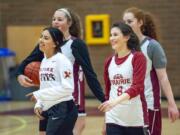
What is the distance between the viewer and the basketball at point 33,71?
5.83 m

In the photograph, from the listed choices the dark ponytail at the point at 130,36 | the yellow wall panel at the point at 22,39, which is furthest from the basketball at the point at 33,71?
the yellow wall panel at the point at 22,39

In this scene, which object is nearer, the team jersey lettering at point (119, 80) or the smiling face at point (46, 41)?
the team jersey lettering at point (119, 80)

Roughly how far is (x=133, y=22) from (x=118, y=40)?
66cm

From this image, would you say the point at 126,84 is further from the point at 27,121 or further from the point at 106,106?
the point at 27,121

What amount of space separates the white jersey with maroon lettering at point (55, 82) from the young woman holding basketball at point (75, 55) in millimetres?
439

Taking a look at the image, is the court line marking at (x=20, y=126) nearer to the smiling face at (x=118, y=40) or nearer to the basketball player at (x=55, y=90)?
the basketball player at (x=55, y=90)

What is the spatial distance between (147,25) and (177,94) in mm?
9062

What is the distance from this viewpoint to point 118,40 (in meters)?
4.99

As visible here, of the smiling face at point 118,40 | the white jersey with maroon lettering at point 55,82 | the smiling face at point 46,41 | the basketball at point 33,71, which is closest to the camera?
the smiling face at point 118,40

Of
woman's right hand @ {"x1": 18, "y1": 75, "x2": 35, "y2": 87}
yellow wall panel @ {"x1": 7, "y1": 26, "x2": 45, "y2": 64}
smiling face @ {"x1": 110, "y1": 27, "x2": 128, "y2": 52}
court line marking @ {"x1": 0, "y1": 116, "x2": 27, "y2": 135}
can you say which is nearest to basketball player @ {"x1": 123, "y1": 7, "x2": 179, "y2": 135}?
smiling face @ {"x1": 110, "y1": 27, "x2": 128, "y2": 52}

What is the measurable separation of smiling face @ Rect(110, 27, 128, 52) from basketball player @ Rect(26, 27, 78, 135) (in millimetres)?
581

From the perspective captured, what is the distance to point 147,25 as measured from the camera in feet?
18.6

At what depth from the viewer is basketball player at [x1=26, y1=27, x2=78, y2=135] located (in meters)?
5.27

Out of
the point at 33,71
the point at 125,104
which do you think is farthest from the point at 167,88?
the point at 33,71
